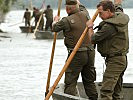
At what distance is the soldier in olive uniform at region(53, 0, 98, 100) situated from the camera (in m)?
9.67

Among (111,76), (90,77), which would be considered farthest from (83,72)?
(111,76)

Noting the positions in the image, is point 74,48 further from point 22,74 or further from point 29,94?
point 22,74

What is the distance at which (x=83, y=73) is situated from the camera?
989 centimetres

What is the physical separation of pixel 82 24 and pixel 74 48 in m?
0.75

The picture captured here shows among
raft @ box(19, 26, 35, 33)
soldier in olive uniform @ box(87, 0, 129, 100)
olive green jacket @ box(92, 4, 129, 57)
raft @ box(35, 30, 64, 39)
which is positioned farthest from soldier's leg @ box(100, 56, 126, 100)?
raft @ box(19, 26, 35, 33)

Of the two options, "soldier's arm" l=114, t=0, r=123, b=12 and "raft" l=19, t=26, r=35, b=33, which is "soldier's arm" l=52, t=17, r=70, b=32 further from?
"raft" l=19, t=26, r=35, b=33

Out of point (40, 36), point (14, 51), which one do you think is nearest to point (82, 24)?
point (14, 51)

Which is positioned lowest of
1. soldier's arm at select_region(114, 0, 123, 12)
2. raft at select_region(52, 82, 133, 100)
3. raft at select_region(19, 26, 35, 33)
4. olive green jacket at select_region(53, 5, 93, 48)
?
raft at select_region(19, 26, 35, 33)

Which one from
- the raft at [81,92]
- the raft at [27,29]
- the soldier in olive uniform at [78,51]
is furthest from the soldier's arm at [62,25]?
the raft at [27,29]

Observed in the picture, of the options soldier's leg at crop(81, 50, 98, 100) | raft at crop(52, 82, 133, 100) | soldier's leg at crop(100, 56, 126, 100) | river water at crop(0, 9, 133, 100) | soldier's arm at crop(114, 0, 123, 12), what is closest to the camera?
soldier's leg at crop(100, 56, 126, 100)

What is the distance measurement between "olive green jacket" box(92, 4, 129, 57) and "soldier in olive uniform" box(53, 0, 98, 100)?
1.19 meters

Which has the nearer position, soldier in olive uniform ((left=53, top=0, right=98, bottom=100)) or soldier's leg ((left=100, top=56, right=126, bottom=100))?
soldier's leg ((left=100, top=56, right=126, bottom=100))

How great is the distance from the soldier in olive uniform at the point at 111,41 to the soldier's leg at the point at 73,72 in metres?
1.12

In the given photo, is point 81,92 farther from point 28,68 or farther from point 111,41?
point 28,68
